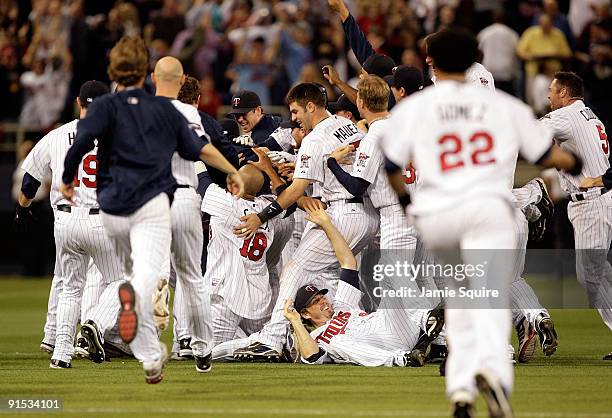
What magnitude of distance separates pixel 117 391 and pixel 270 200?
3694 mm

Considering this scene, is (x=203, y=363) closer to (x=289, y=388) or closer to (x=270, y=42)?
(x=289, y=388)

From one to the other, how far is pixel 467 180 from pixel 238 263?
5501 mm

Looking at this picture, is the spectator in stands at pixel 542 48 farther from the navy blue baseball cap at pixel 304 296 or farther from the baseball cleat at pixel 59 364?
the baseball cleat at pixel 59 364

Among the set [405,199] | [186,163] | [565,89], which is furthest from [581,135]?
[405,199]

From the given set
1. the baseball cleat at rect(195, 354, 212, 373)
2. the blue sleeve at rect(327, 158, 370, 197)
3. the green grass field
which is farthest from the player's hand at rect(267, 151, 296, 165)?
the baseball cleat at rect(195, 354, 212, 373)

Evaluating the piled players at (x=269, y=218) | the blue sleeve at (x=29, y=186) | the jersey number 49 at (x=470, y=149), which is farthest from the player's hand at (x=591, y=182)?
the blue sleeve at (x=29, y=186)

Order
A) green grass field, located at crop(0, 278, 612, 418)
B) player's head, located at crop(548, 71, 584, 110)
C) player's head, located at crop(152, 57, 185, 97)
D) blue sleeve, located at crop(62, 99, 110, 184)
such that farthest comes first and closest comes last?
player's head, located at crop(548, 71, 584, 110)
player's head, located at crop(152, 57, 185, 97)
blue sleeve, located at crop(62, 99, 110, 184)
green grass field, located at crop(0, 278, 612, 418)

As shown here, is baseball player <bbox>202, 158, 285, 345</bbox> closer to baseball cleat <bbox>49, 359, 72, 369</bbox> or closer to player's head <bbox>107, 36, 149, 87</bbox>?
baseball cleat <bbox>49, 359, 72, 369</bbox>

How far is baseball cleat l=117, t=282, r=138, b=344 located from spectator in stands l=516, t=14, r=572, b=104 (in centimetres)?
1416

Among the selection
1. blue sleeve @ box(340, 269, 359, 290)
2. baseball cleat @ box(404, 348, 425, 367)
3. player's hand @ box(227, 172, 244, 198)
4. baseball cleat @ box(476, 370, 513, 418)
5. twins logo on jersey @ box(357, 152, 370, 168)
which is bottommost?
baseball cleat @ box(404, 348, 425, 367)

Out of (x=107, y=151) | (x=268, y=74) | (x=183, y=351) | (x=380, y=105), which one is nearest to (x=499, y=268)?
(x=107, y=151)

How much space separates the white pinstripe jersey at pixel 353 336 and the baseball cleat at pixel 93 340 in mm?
2023

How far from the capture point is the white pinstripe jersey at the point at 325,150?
12266 mm

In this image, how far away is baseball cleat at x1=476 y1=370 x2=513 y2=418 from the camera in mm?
6984
